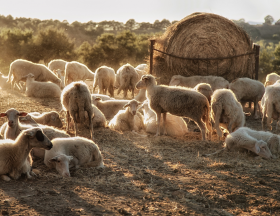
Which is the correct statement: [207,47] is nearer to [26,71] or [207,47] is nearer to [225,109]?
[225,109]

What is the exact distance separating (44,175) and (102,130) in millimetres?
3832

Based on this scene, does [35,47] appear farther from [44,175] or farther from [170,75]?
[44,175]

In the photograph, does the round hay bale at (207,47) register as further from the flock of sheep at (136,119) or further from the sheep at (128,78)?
the sheep at (128,78)

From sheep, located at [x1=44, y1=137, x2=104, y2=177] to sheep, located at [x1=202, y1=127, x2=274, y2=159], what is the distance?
275 cm

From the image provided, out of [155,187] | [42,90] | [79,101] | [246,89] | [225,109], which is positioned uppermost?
[246,89]

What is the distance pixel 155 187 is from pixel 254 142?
3009mm

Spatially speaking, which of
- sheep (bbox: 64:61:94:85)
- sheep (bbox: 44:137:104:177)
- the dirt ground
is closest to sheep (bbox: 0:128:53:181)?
the dirt ground

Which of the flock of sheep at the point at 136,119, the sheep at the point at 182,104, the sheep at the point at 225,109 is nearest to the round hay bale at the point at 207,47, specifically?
the flock of sheep at the point at 136,119

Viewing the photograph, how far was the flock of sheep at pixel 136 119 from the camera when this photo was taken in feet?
19.0

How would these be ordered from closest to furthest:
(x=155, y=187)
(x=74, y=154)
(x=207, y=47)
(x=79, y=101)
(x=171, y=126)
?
(x=155, y=187), (x=74, y=154), (x=79, y=101), (x=171, y=126), (x=207, y=47)

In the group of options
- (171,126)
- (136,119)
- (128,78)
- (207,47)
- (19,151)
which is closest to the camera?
(19,151)

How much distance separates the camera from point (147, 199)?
16.5ft

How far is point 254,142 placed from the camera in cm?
754

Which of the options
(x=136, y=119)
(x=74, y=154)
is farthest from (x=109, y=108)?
(x=74, y=154)
